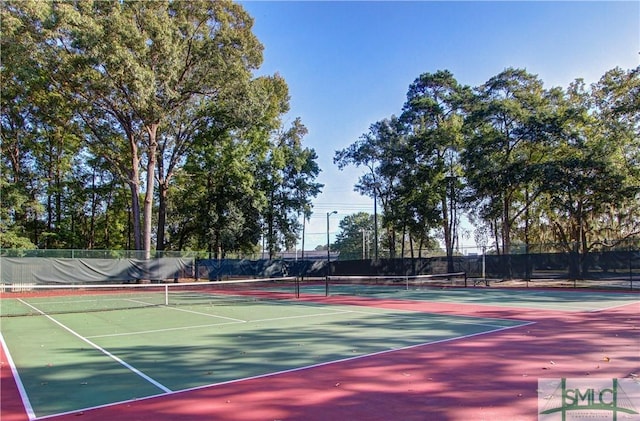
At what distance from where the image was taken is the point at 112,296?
22.6 m

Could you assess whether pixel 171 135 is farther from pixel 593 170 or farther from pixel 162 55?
pixel 593 170

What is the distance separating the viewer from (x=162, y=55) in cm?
2922

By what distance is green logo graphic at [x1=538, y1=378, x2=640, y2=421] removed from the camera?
4496 millimetres

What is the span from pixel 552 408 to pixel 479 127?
110 feet

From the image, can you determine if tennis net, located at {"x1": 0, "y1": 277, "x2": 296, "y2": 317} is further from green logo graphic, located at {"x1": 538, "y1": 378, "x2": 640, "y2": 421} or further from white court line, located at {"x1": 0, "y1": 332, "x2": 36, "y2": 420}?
green logo graphic, located at {"x1": 538, "y1": 378, "x2": 640, "y2": 421}

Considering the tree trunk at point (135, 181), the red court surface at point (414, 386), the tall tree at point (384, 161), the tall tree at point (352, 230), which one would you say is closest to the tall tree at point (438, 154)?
the tall tree at point (384, 161)

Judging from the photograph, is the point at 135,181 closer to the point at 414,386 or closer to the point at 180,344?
the point at 180,344

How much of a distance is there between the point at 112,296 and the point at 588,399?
22198 millimetres

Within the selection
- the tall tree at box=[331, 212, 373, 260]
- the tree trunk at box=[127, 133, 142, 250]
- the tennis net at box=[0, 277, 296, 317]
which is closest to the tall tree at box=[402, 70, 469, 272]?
the tennis net at box=[0, 277, 296, 317]

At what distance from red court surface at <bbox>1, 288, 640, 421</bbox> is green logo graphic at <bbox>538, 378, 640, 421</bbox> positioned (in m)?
0.17

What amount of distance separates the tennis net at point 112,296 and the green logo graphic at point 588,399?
12355mm

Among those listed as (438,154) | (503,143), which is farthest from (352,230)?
(503,143)

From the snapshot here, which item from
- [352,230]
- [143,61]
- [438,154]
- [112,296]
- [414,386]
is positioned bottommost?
[112,296]

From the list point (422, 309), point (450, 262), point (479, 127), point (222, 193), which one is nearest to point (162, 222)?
point (222, 193)
